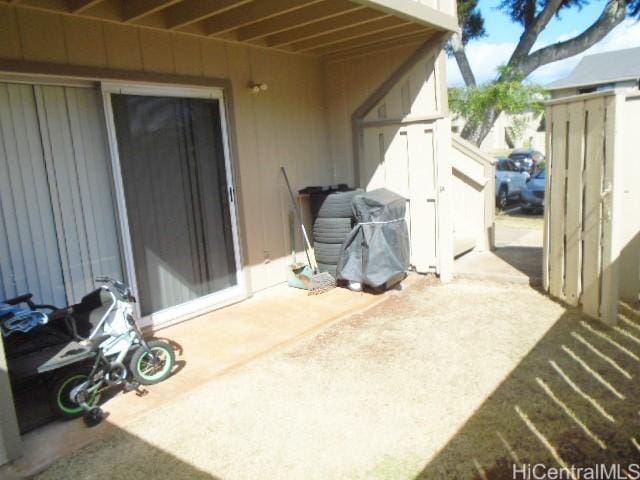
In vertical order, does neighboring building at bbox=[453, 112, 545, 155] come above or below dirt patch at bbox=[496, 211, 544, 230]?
above

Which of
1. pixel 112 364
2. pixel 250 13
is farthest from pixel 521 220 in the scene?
pixel 112 364

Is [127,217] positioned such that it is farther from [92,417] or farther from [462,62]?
[462,62]

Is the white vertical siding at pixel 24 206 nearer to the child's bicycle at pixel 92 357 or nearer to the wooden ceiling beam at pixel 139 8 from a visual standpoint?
the child's bicycle at pixel 92 357

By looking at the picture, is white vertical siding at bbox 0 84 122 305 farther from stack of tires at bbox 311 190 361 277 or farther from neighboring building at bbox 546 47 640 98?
neighboring building at bbox 546 47 640 98

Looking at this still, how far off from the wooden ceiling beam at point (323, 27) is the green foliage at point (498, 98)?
19.4 ft

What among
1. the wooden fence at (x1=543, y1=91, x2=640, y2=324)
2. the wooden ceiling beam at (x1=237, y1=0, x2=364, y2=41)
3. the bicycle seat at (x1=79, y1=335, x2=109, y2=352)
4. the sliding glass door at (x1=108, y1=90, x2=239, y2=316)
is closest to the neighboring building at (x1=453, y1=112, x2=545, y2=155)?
the wooden fence at (x1=543, y1=91, x2=640, y2=324)

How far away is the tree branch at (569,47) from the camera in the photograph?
10.5 metres

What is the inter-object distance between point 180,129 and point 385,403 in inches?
114

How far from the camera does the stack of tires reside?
509 cm

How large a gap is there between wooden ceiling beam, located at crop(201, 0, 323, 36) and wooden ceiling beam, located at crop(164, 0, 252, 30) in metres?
0.29

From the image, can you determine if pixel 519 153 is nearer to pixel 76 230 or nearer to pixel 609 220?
pixel 609 220

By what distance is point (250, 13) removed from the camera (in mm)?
4016

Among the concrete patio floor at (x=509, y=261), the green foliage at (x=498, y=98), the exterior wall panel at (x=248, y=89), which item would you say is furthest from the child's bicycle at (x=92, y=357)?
the green foliage at (x=498, y=98)

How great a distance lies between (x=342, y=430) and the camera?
262 centimetres
